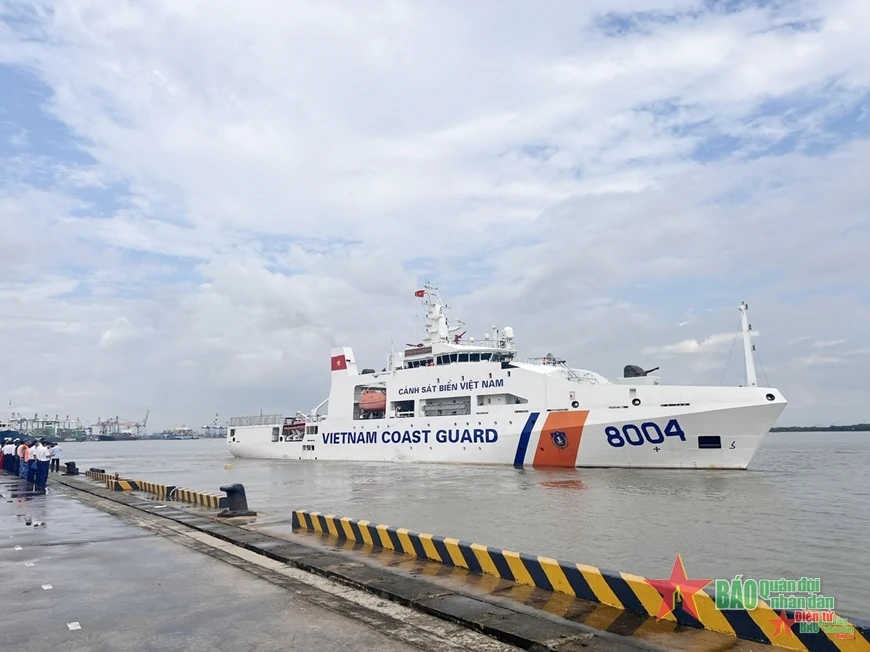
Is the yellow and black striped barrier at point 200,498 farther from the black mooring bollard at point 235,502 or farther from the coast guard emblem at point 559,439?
the coast guard emblem at point 559,439

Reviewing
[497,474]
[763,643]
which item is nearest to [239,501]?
[763,643]

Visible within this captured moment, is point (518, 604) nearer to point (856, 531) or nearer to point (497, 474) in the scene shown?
Answer: point (856, 531)

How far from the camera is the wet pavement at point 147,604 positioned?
5188 millimetres

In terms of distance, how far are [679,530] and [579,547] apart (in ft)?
9.28

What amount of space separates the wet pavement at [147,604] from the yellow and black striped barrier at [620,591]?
195 centimetres

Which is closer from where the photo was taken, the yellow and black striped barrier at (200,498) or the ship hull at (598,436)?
the yellow and black striped barrier at (200,498)

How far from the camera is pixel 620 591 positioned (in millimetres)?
5797

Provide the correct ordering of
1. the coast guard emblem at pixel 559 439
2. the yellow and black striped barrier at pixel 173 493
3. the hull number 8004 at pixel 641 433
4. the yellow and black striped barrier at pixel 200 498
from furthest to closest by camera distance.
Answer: the coast guard emblem at pixel 559 439 → the hull number 8004 at pixel 641 433 → the yellow and black striped barrier at pixel 173 493 → the yellow and black striped barrier at pixel 200 498

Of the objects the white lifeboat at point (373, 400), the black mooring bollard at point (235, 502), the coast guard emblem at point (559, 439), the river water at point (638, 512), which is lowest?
the river water at point (638, 512)

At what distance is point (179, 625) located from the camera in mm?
5625

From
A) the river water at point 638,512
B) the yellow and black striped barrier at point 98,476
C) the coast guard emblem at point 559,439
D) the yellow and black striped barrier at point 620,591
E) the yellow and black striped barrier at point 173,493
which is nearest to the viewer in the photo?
the yellow and black striped barrier at point 620,591

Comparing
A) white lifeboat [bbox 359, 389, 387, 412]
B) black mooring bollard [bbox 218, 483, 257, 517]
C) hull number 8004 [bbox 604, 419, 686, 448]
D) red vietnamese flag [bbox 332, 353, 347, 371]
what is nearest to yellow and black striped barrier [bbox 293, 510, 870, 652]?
black mooring bollard [bbox 218, 483, 257, 517]

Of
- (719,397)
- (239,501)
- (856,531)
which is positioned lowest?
(856,531)

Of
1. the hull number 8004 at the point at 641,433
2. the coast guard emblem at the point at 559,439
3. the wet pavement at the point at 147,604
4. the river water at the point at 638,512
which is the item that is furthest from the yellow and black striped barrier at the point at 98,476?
the hull number 8004 at the point at 641,433
